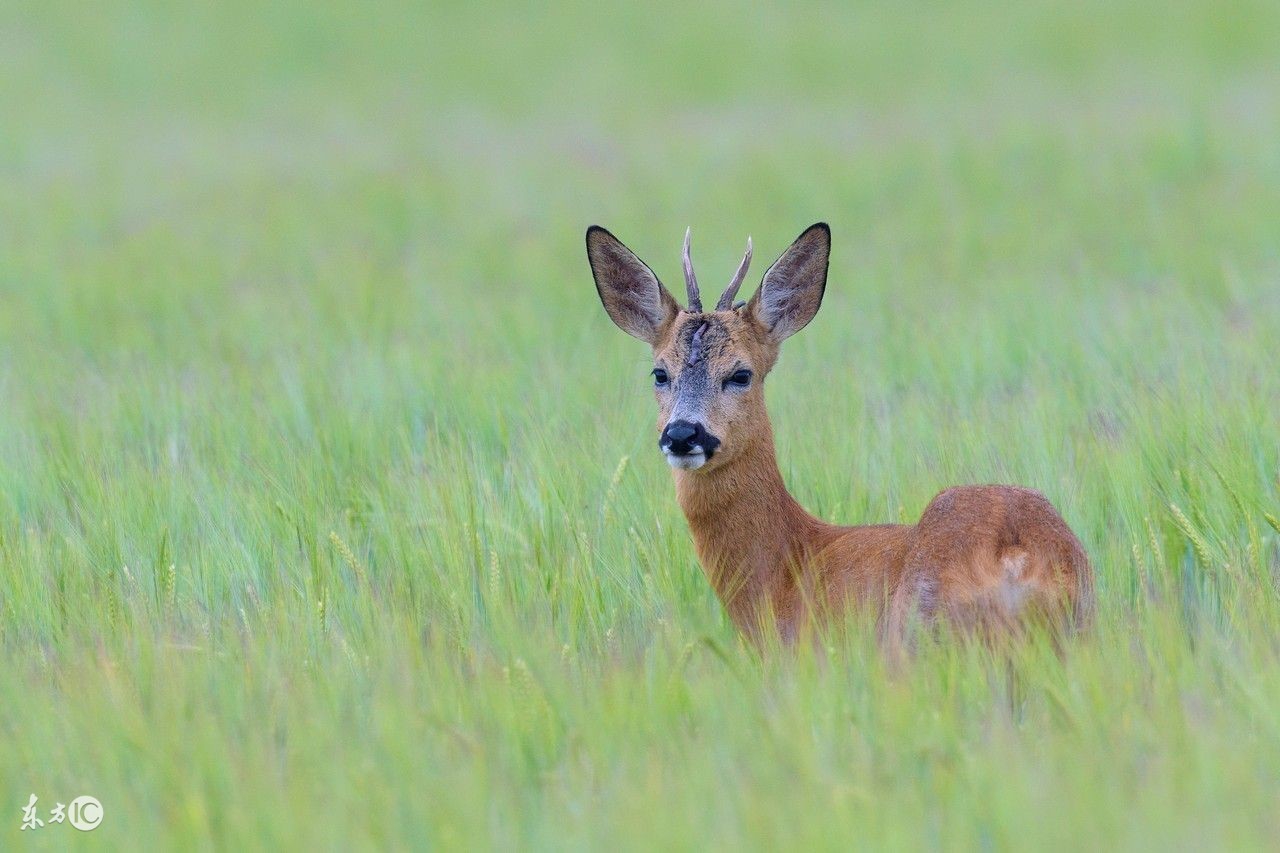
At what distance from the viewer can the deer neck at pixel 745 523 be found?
16.5ft

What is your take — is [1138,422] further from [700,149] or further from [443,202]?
[700,149]

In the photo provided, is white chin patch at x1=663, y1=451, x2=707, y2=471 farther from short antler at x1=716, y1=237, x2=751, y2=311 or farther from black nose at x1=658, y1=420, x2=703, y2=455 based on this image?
short antler at x1=716, y1=237, x2=751, y2=311

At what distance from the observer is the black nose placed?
484 centimetres

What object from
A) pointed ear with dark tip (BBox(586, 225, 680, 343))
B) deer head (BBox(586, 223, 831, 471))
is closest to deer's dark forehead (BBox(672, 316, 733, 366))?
deer head (BBox(586, 223, 831, 471))

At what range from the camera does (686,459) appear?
486 centimetres

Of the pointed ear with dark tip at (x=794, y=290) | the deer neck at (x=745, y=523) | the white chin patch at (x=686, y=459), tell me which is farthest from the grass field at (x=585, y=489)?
the pointed ear with dark tip at (x=794, y=290)

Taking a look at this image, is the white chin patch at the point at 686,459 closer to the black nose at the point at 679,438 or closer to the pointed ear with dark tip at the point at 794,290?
the black nose at the point at 679,438

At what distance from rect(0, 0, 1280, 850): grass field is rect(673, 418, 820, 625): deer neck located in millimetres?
106

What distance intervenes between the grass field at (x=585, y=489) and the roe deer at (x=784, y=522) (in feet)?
0.49

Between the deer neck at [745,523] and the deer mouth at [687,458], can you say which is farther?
the deer neck at [745,523]

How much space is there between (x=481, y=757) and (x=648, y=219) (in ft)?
32.0

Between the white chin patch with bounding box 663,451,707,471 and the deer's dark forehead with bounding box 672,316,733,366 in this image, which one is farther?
the deer's dark forehead with bounding box 672,316,733,366

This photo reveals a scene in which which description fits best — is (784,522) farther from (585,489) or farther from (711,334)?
(585,489)

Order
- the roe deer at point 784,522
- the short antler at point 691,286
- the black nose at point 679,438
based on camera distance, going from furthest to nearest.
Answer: the short antler at point 691,286, the black nose at point 679,438, the roe deer at point 784,522
